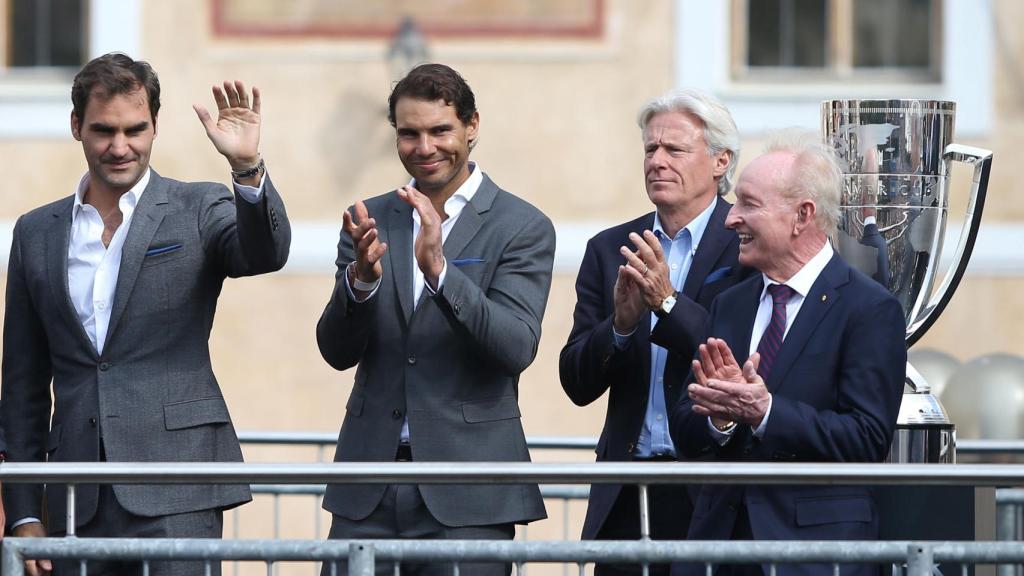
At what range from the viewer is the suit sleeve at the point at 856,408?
159 inches

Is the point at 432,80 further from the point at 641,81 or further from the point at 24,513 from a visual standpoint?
the point at 641,81

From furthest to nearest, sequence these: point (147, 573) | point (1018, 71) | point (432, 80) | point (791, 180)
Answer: point (1018, 71)
point (432, 80)
point (791, 180)
point (147, 573)

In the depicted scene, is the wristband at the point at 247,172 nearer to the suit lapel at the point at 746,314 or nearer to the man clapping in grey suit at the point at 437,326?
the man clapping in grey suit at the point at 437,326

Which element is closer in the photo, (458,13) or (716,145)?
(716,145)

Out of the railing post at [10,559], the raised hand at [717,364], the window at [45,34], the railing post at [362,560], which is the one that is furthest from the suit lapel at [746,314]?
the window at [45,34]

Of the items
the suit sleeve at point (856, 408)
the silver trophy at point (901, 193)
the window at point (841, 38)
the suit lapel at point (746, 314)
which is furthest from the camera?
the window at point (841, 38)

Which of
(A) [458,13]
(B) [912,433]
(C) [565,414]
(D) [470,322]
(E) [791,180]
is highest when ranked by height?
(A) [458,13]

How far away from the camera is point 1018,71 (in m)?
11.8

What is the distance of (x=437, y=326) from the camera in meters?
4.50

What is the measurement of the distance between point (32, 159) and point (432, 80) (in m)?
8.12

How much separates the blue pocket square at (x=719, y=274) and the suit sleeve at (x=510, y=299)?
39 cm

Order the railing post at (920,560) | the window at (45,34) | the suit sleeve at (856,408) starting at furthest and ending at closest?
1. the window at (45,34)
2. the suit sleeve at (856,408)
3. the railing post at (920,560)

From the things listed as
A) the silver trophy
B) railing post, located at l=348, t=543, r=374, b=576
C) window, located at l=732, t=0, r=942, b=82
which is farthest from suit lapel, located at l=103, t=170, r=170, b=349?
window, located at l=732, t=0, r=942, b=82

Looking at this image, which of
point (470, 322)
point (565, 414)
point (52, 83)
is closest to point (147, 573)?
point (470, 322)
